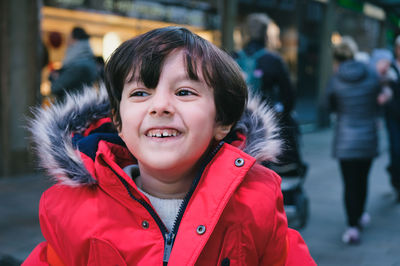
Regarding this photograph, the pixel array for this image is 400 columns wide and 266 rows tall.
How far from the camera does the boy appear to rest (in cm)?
148

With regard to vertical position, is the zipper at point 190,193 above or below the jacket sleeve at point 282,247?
above

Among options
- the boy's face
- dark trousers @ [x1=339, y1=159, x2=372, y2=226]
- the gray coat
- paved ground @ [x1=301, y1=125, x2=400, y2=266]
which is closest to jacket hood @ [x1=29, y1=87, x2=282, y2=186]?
the boy's face

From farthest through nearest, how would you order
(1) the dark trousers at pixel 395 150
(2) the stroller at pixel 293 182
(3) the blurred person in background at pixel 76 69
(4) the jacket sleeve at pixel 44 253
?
(1) the dark trousers at pixel 395 150
(3) the blurred person in background at pixel 76 69
(2) the stroller at pixel 293 182
(4) the jacket sleeve at pixel 44 253

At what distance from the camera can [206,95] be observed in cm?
155

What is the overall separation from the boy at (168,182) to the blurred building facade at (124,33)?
1607 millimetres

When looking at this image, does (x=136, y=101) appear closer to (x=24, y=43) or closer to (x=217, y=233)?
(x=217, y=233)

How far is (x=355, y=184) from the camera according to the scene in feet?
15.0

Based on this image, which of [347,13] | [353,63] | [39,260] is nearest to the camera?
[39,260]

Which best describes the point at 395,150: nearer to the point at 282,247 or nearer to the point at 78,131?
the point at 282,247

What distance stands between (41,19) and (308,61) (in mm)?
8346

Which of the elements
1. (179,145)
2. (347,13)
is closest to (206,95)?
(179,145)

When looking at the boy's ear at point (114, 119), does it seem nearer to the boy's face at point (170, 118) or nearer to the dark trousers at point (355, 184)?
the boy's face at point (170, 118)

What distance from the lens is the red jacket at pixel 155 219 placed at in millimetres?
1472

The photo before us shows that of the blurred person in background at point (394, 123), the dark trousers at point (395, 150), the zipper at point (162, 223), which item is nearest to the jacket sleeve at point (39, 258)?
the zipper at point (162, 223)
